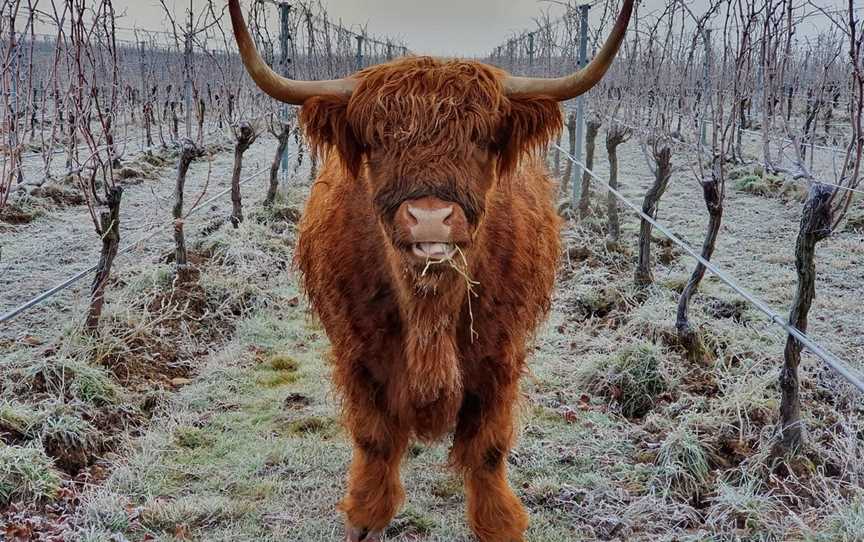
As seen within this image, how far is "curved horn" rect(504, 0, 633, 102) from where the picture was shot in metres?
2.17

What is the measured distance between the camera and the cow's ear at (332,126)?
2.46 metres

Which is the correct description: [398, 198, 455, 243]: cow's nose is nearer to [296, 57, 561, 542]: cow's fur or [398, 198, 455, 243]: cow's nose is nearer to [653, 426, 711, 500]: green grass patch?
[296, 57, 561, 542]: cow's fur

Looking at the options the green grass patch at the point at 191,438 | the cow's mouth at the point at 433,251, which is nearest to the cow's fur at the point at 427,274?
the cow's mouth at the point at 433,251

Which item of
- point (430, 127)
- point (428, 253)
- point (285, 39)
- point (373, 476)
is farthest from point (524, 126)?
point (285, 39)

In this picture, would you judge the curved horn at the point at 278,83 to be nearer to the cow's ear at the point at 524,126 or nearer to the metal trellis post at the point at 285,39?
the cow's ear at the point at 524,126

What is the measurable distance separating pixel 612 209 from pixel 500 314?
16.7ft

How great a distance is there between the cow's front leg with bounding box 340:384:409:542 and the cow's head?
45.7 inches

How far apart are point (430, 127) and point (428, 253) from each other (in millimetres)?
445

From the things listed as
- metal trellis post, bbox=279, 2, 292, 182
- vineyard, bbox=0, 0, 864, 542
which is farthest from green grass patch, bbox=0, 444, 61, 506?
metal trellis post, bbox=279, 2, 292, 182

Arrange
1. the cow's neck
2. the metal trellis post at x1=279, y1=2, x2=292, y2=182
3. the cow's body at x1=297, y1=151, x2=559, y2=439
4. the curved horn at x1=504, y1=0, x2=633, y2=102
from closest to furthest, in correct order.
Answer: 1. the curved horn at x1=504, y1=0, x2=633, y2=102
2. the cow's neck
3. the cow's body at x1=297, y1=151, x2=559, y2=439
4. the metal trellis post at x1=279, y1=2, x2=292, y2=182

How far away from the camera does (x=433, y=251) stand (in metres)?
2.07

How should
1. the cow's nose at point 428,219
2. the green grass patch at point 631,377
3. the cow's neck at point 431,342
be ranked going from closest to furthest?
1. the cow's nose at point 428,219
2. the cow's neck at point 431,342
3. the green grass patch at point 631,377

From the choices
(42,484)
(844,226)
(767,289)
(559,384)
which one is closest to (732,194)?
(844,226)

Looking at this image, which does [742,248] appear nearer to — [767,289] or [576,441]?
[767,289]
